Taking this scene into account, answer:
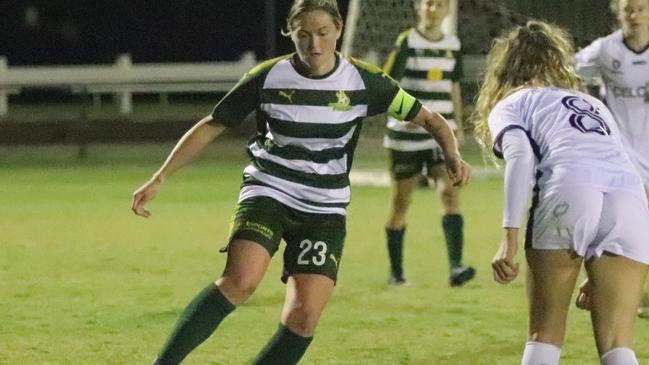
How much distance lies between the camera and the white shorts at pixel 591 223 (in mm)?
5043

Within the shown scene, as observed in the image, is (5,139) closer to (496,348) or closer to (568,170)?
(496,348)

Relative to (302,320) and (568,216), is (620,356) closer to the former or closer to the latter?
(568,216)

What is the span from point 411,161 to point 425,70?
73cm

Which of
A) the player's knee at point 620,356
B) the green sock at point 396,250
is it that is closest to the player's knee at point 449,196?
the green sock at point 396,250

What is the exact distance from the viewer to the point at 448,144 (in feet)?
19.8

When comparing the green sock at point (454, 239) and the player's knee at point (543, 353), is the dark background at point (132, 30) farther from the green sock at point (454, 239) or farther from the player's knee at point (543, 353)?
the player's knee at point (543, 353)

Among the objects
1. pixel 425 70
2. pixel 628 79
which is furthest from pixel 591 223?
pixel 425 70

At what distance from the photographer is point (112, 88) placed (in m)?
24.8

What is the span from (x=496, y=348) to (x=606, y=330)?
8.02 feet

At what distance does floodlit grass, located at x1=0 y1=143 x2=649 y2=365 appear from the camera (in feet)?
24.4

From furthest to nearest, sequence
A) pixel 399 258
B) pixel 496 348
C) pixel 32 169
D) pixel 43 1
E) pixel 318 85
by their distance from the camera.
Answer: pixel 43 1 < pixel 32 169 < pixel 399 258 < pixel 496 348 < pixel 318 85

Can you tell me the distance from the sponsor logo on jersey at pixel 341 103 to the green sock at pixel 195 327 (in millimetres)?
908

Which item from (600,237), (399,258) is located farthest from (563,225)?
(399,258)

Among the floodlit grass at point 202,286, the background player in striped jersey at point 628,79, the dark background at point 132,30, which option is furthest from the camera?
the dark background at point 132,30
